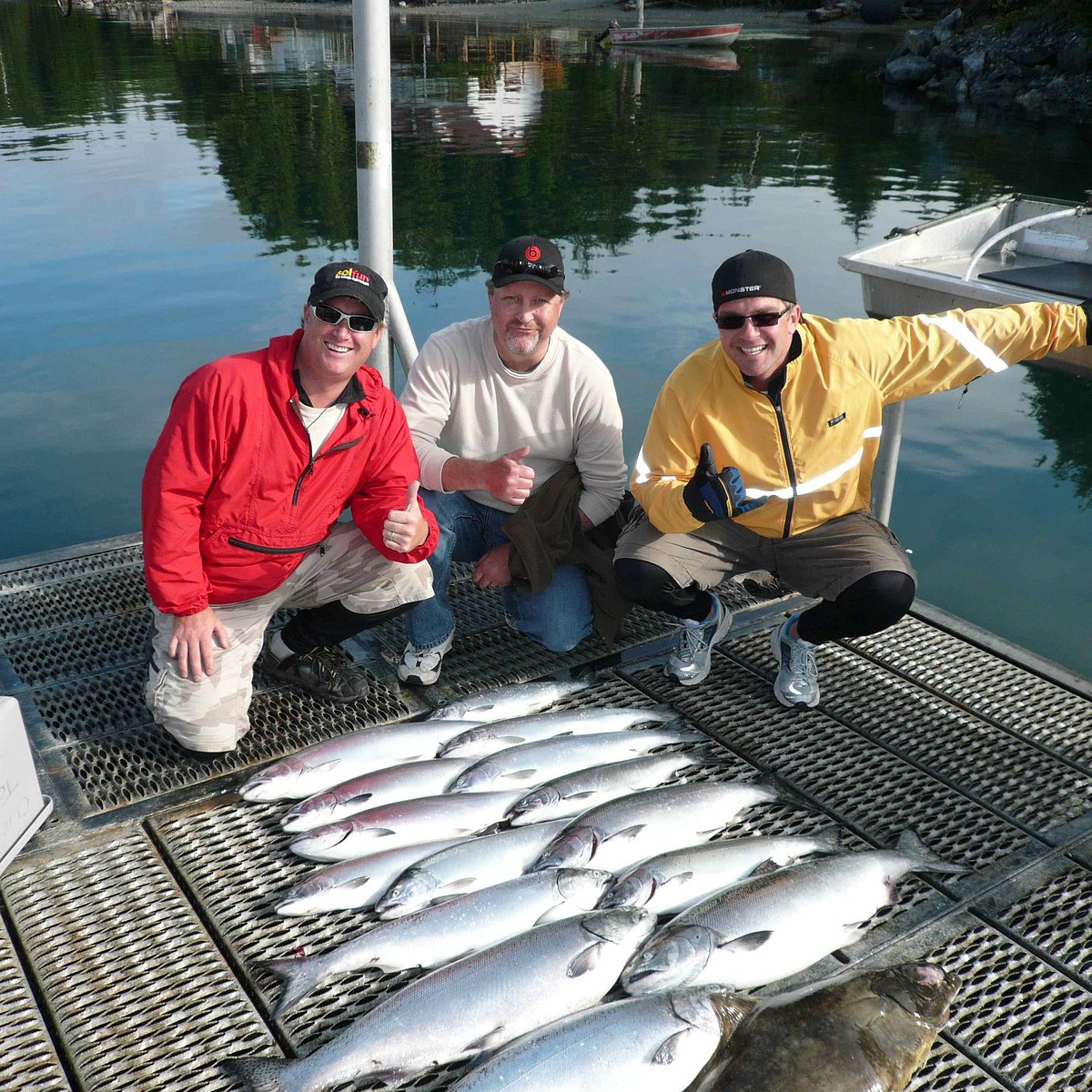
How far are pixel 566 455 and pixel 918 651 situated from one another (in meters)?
1.55

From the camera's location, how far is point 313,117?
2219 centimetres

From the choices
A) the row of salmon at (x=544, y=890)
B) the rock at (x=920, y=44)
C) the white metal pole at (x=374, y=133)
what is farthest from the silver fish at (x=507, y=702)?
the rock at (x=920, y=44)

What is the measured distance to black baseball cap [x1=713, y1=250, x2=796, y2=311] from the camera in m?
3.04

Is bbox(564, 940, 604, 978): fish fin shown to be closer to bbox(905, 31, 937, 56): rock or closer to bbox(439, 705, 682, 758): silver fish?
bbox(439, 705, 682, 758): silver fish

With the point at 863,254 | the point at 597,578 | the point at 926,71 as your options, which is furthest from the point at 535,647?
the point at 926,71

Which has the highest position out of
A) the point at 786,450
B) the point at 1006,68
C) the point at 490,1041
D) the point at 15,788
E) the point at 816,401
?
the point at 1006,68

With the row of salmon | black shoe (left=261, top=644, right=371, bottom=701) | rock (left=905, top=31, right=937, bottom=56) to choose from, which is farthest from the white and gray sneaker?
rock (left=905, top=31, right=937, bottom=56)

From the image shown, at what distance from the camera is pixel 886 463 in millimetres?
4207

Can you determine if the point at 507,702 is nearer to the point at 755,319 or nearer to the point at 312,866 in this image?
the point at 312,866

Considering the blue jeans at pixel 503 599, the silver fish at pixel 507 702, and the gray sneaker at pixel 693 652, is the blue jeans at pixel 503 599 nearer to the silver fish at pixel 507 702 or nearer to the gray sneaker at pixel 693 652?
the silver fish at pixel 507 702

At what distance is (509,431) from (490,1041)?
6.88 feet

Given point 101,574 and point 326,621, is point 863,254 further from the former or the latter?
point 101,574

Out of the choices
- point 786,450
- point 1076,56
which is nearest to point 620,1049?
point 786,450

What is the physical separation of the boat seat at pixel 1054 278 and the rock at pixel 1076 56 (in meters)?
29.7
